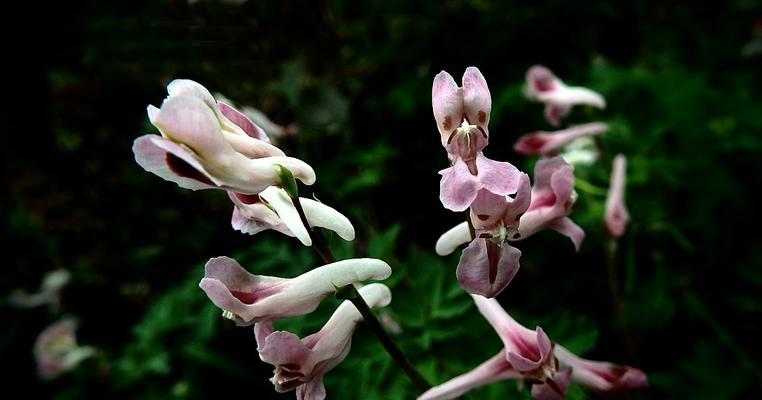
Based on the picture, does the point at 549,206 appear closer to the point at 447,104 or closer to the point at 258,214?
the point at 447,104

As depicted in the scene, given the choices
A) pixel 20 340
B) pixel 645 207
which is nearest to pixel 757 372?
pixel 645 207

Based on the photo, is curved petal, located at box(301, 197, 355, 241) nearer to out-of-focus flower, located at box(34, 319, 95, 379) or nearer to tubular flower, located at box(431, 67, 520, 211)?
tubular flower, located at box(431, 67, 520, 211)

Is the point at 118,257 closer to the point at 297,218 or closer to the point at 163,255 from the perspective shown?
the point at 163,255

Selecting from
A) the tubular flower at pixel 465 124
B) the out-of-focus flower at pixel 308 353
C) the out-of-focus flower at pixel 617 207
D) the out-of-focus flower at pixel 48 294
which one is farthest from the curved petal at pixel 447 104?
the out-of-focus flower at pixel 48 294

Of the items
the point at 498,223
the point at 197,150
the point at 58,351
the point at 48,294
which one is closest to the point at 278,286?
the point at 197,150

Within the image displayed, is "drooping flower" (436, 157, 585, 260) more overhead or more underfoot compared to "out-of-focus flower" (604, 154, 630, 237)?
more overhead

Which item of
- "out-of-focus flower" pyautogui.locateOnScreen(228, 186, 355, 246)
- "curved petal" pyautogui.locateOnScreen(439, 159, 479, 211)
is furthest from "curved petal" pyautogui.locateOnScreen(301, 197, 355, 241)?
"curved petal" pyautogui.locateOnScreen(439, 159, 479, 211)
